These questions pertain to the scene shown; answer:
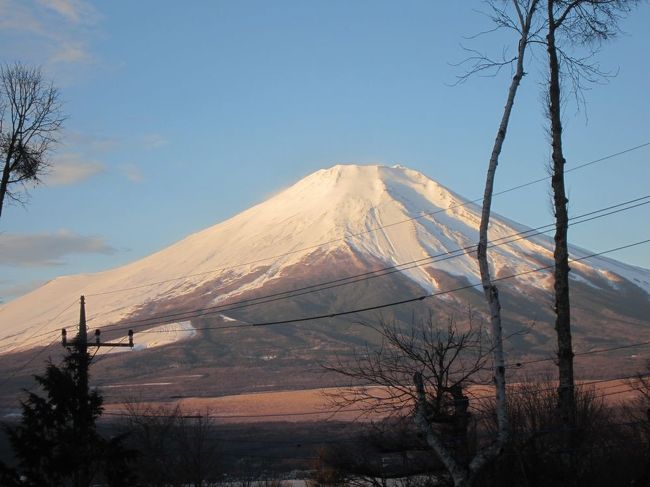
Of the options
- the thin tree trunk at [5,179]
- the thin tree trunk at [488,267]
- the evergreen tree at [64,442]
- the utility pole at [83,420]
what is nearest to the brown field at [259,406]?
the utility pole at [83,420]

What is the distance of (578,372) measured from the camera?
15538 centimetres

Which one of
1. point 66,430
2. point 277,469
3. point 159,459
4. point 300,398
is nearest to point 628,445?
point 66,430

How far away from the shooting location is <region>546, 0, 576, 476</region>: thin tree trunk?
15.6 metres

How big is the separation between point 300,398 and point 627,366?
52.1 m

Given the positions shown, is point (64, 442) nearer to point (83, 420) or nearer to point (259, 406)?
point (83, 420)

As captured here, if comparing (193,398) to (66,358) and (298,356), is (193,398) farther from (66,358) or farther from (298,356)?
(66,358)

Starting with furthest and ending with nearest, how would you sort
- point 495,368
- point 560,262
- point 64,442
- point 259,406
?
point 259,406, point 64,442, point 560,262, point 495,368

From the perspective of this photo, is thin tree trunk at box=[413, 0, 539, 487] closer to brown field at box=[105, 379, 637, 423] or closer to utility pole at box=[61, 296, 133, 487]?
utility pole at box=[61, 296, 133, 487]

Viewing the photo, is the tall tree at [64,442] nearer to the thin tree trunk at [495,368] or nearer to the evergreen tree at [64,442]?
the evergreen tree at [64,442]

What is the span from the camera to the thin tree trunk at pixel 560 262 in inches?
614

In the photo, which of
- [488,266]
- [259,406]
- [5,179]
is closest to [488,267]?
[488,266]

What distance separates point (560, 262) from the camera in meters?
16.0

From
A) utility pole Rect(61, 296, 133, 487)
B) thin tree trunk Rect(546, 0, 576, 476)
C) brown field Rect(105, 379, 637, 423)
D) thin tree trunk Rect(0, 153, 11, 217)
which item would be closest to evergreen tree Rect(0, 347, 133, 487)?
utility pole Rect(61, 296, 133, 487)

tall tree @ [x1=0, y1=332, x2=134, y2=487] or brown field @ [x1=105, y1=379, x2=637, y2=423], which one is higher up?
tall tree @ [x1=0, y1=332, x2=134, y2=487]
